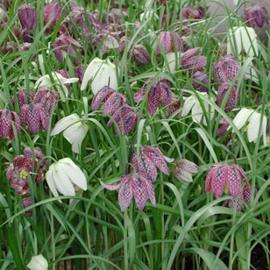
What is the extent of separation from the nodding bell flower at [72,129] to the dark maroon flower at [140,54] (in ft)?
1.37

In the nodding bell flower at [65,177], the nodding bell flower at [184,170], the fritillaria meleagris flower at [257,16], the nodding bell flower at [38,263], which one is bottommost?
the nodding bell flower at [38,263]

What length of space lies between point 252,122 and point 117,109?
0.93 feet

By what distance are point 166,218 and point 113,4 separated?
1429 mm

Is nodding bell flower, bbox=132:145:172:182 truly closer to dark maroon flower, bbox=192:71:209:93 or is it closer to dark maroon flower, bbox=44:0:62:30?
dark maroon flower, bbox=192:71:209:93

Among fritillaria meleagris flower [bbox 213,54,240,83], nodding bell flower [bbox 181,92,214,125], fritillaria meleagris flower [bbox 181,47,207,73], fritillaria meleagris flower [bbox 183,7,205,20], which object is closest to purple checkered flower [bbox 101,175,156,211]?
nodding bell flower [bbox 181,92,214,125]

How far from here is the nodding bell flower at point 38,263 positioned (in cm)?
175

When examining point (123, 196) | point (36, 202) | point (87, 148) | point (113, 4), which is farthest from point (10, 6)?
point (123, 196)

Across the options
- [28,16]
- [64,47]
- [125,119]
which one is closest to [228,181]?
[125,119]

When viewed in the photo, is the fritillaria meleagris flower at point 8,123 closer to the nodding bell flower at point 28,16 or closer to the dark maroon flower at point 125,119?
the dark maroon flower at point 125,119

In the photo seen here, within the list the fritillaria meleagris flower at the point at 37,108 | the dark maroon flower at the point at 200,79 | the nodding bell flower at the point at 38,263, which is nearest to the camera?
the nodding bell flower at the point at 38,263

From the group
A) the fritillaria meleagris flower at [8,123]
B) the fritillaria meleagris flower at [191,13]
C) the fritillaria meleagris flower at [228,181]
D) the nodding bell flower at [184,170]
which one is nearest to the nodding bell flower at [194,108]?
the nodding bell flower at [184,170]

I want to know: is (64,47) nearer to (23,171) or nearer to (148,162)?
(23,171)

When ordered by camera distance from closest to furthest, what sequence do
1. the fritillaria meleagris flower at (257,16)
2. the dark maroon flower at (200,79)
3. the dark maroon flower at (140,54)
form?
the dark maroon flower at (200,79) < the dark maroon flower at (140,54) < the fritillaria meleagris flower at (257,16)

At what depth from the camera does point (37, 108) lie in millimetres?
1861
